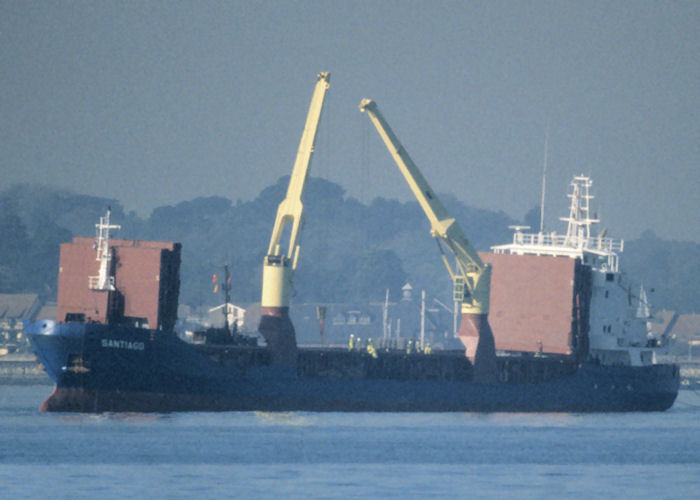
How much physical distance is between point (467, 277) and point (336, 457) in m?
24.0

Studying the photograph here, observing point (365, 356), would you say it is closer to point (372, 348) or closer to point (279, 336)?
point (372, 348)

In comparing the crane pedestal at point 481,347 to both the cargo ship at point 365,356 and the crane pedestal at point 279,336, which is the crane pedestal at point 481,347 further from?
the crane pedestal at point 279,336

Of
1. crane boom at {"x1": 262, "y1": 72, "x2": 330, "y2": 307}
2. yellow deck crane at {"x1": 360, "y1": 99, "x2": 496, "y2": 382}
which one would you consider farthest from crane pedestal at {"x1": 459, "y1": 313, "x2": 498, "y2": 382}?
crane boom at {"x1": 262, "y1": 72, "x2": 330, "y2": 307}

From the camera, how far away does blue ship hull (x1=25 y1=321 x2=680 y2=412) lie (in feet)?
224

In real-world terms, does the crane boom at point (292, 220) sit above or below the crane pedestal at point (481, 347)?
above

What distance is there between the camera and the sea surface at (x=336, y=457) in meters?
50.9

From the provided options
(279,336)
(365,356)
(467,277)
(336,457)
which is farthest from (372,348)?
(336,457)

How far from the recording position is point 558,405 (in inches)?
3219

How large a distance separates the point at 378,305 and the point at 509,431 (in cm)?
9841

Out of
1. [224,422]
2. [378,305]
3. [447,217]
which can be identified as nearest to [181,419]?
[224,422]

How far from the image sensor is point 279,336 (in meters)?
73.6

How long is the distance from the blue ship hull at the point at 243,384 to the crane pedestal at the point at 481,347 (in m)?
0.44

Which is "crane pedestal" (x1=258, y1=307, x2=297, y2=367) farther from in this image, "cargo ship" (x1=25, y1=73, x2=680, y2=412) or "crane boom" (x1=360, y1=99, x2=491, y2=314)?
"crane boom" (x1=360, y1=99, x2=491, y2=314)

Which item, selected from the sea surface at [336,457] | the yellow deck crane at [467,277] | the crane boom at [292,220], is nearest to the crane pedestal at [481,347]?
the yellow deck crane at [467,277]
